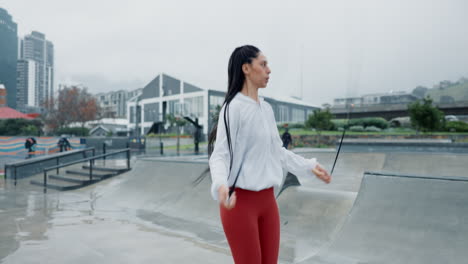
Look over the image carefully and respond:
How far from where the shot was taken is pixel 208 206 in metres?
6.30

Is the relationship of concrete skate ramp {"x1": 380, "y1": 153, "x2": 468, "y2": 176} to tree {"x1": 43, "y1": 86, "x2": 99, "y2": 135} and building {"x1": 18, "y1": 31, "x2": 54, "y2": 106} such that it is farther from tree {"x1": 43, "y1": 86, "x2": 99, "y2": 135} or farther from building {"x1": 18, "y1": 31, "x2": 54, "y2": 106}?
building {"x1": 18, "y1": 31, "x2": 54, "y2": 106}

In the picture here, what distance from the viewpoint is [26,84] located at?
362 feet

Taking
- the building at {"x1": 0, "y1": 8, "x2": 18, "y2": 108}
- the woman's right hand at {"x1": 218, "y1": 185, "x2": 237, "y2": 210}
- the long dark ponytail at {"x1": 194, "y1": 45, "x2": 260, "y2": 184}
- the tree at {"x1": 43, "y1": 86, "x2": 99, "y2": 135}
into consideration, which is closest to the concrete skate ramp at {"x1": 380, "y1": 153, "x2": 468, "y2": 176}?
the long dark ponytail at {"x1": 194, "y1": 45, "x2": 260, "y2": 184}

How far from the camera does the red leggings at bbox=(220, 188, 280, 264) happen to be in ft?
5.28

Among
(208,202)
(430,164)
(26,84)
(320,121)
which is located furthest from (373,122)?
(26,84)

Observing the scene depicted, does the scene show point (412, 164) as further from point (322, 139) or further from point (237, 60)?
point (322, 139)

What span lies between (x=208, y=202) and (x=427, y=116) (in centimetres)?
1933

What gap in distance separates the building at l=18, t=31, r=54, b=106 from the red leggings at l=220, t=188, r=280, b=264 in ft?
369

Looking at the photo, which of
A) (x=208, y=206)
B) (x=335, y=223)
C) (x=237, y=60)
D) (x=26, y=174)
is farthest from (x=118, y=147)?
(x=237, y=60)

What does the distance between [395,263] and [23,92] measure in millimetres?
133363

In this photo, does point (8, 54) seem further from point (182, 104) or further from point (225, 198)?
point (225, 198)

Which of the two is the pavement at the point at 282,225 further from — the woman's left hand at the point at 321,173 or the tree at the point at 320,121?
the tree at the point at 320,121

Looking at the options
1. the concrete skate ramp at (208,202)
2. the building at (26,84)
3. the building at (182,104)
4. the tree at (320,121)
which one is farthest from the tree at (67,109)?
the building at (26,84)

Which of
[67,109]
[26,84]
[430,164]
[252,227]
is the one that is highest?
[26,84]
